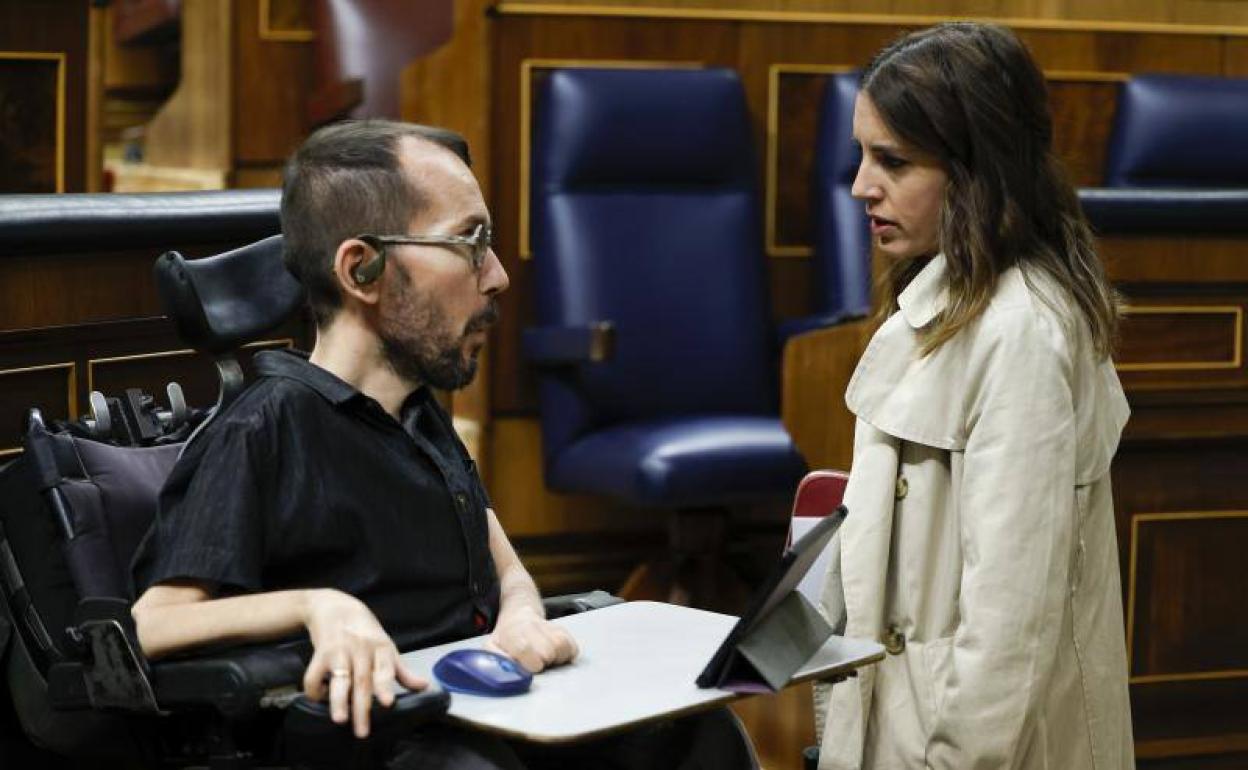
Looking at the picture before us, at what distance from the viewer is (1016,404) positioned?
1925 millimetres

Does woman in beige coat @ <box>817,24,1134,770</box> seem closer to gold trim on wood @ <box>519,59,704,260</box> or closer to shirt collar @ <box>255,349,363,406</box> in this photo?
shirt collar @ <box>255,349,363,406</box>

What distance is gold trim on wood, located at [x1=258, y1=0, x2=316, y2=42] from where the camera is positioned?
17.8 ft

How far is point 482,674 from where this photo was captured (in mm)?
1558

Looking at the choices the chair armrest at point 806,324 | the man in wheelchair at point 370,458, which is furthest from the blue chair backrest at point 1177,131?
the man in wheelchair at point 370,458

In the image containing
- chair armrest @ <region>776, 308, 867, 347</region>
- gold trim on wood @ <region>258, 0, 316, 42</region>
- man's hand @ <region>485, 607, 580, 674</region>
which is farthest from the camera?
gold trim on wood @ <region>258, 0, 316, 42</region>

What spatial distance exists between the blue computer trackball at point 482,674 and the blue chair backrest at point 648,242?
7.06 ft

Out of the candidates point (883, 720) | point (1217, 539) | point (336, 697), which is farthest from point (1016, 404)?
point (1217, 539)

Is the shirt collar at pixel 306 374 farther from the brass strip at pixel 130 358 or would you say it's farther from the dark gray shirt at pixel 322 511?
the brass strip at pixel 130 358

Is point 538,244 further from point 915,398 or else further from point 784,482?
point 915,398

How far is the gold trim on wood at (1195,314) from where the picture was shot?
9.89 ft

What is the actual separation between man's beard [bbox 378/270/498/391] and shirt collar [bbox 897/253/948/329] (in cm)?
47

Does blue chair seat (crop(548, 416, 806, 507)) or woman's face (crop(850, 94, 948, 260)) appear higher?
woman's face (crop(850, 94, 948, 260))

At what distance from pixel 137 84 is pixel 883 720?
5.49 m

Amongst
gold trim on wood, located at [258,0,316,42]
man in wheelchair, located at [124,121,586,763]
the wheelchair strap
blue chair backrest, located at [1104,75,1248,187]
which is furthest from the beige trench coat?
gold trim on wood, located at [258,0,316,42]
